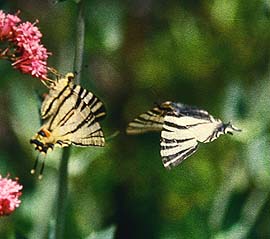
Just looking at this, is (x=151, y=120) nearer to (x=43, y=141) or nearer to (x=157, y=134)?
(x=43, y=141)

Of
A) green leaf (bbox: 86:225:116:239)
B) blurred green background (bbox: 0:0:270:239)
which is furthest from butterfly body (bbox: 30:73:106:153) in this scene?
blurred green background (bbox: 0:0:270:239)

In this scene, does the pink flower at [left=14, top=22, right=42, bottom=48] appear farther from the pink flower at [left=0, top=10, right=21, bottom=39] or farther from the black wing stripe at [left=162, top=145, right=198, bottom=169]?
the black wing stripe at [left=162, top=145, right=198, bottom=169]

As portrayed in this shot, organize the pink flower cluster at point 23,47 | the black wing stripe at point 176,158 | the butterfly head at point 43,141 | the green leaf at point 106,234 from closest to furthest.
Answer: the black wing stripe at point 176,158
the butterfly head at point 43,141
the pink flower cluster at point 23,47
the green leaf at point 106,234

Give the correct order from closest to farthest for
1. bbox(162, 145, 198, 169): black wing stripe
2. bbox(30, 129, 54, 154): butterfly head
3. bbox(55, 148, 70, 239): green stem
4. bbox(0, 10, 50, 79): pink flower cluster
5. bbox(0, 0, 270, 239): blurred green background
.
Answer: bbox(162, 145, 198, 169): black wing stripe, bbox(30, 129, 54, 154): butterfly head, bbox(0, 10, 50, 79): pink flower cluster, bbox(55, 148, 70, 239): green stem, bbox(0, 0, 270, 239): blurred green background

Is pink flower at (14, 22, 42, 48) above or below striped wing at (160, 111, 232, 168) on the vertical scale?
above

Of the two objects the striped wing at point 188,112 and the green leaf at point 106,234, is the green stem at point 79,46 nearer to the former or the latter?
the striped wing at point 188,112

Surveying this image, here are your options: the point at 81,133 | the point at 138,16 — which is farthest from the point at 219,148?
the point at 81,133

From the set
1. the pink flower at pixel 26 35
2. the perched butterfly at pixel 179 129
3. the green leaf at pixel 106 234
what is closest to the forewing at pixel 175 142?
the perched butterfly at pixel 179 129

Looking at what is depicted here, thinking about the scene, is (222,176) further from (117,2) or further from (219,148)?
(117,2)
